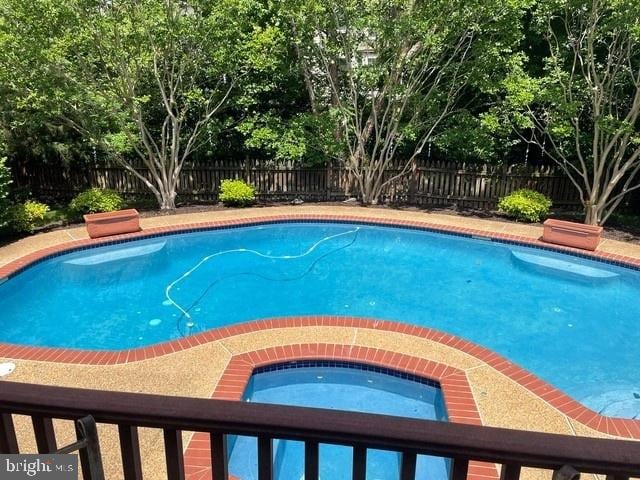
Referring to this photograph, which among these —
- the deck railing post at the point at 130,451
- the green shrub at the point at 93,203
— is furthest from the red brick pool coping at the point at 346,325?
the deck railing post at the point at 130,451

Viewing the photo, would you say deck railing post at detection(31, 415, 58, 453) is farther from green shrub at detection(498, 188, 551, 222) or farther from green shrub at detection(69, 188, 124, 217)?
green shrub at detection(498, 188, 551, 222)

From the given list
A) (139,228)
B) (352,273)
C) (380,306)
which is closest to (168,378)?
(380,306)

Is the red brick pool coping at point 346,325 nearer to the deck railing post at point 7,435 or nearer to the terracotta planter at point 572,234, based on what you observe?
the terracotta planter at point 572,234

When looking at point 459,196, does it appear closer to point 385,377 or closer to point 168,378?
point 385,377

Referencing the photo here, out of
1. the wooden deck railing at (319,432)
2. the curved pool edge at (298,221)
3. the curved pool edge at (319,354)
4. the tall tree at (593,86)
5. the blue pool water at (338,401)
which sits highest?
the tall tree at (593,86)

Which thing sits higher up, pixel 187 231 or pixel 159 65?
pixel 159 65

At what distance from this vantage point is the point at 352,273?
10422mm

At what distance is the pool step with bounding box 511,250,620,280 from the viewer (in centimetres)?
1012

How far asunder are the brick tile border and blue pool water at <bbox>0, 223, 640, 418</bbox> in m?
1.96

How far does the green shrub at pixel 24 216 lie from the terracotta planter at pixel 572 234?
12.7m

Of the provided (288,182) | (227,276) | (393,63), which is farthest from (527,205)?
(227,276)

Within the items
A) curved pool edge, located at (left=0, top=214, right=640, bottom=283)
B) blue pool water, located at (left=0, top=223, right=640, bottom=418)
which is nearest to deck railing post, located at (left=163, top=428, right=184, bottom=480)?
blue pool water, located at (left=0, top=223, right=640, bottom=418)

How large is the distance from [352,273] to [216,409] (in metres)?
9.01

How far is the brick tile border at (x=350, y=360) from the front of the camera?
4957 mm
